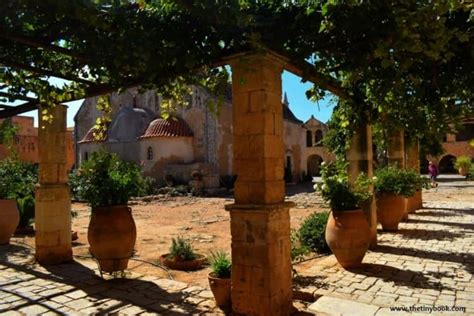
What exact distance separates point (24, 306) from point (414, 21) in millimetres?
5243

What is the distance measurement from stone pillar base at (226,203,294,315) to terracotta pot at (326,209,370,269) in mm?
1889

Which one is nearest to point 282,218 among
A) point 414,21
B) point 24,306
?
point 414,21

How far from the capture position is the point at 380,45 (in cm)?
365

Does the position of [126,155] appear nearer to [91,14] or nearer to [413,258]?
[413,258]

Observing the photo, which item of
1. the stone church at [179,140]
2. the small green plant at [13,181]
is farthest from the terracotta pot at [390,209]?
the stone church at [179,140]

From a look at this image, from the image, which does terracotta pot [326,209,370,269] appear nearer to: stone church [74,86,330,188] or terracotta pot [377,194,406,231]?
terracotta pot [377,194,406,231]

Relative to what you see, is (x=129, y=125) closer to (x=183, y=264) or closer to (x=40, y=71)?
(x=183, y=264)

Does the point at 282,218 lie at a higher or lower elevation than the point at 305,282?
higher

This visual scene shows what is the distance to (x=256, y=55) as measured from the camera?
4.15m

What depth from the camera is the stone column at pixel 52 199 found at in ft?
22.9

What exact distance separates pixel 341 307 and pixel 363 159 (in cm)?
398

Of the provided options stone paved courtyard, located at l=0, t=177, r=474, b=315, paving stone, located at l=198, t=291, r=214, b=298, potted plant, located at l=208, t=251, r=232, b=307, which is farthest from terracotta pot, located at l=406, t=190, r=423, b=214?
potted plant, located at l=208, t=251, r=232, b=307

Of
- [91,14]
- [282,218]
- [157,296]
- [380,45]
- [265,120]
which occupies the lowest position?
[157,296]

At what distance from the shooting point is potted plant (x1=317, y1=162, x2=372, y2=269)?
617 cm
